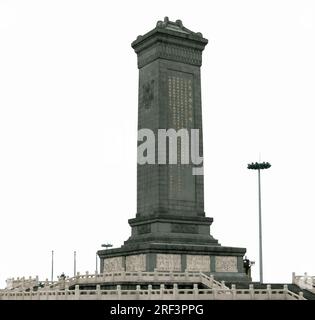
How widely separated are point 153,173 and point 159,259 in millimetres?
7558

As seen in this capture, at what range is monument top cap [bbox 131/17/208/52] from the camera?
51531 mm

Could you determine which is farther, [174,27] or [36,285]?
[174,27]

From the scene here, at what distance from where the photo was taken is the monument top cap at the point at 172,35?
5153 centimetres

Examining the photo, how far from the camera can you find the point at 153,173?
50094 mm

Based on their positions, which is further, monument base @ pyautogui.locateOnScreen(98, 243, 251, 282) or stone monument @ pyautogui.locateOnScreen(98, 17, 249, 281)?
stone monument @ pyautogui.locateOnScreen(98, 17, 249, 281)

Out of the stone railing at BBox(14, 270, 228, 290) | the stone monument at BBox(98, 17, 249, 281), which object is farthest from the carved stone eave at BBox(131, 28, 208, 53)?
the stone railing at BBox(14, 270, 228, 290)

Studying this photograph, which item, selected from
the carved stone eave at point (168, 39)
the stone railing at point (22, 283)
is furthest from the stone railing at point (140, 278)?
the carved stone eave at point (168, 39)

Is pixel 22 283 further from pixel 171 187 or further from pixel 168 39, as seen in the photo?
pixel 168 39

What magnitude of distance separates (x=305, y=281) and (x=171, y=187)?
44.4ft

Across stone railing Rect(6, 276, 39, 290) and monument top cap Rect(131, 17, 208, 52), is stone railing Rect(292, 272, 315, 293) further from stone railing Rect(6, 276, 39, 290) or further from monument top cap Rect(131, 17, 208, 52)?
monument top cap Rect(131, 17, 208, 52)

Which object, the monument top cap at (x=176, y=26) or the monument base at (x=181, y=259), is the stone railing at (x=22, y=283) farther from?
the monument top cap at (x=176, y=26)

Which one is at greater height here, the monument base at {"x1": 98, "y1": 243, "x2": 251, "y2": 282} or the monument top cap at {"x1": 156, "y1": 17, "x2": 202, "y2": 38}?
the monument top cap at {"x1": 156, "y1": 17, "x2": 202, "y2": 38}
